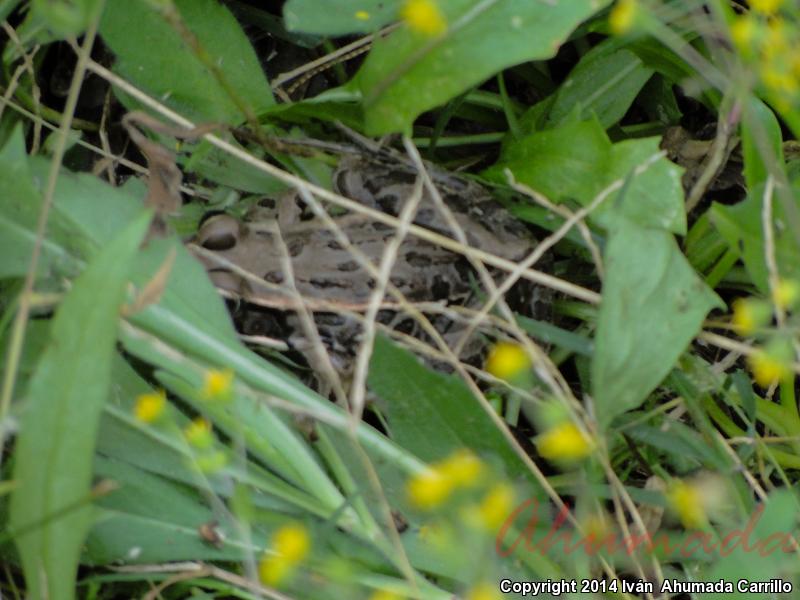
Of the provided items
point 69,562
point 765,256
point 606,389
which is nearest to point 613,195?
point 765,256

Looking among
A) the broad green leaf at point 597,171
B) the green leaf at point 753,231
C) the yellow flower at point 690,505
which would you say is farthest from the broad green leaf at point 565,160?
the yellow flower at point 690,505

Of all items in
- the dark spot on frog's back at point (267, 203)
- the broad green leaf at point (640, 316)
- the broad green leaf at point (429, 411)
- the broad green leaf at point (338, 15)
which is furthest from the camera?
the dark spot on frog's back at point (267, 203)

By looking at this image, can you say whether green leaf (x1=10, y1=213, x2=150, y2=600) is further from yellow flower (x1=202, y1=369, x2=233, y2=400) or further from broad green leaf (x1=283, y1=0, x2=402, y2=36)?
broad green leaf (x1=283, y1=0, x2=402, y2=36)

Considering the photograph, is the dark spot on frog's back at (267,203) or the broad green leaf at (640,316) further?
the dark spot on frog's back at (267,203)

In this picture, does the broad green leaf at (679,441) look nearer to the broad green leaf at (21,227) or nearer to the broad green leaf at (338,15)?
the broad green leaf at (338,15)

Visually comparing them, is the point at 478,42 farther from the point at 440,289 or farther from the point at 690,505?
the point at 690,505

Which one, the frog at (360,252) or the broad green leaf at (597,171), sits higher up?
the broad green leaf at (597,171)

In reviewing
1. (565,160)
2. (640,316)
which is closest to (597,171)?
(565,160)
